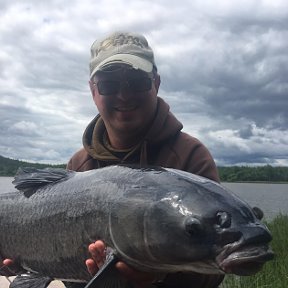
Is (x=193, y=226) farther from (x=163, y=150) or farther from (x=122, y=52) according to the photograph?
(x=122, y=52)

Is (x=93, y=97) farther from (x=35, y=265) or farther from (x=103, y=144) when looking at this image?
(x=35, y=265)

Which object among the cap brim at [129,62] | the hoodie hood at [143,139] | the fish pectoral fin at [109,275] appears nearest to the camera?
the fish pectoral fin at [109,275]

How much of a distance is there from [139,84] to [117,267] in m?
1.96

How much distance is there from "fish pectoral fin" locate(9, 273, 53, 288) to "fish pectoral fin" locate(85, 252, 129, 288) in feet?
3.36

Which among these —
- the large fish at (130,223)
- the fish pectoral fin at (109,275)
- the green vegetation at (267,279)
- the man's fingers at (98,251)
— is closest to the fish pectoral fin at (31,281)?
the large fish at (130,223)

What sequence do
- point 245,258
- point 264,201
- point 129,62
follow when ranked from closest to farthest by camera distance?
point 245,258 < point 129,62 < point 264,201

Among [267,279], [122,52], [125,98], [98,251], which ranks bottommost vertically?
[267,279]

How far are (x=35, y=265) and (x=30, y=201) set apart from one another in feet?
1.76

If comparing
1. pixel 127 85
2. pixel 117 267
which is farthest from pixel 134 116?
pixel 117 267

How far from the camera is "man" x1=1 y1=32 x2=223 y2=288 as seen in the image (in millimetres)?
4668

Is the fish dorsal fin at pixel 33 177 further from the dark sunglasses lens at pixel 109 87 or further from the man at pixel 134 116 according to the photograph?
the dark sunglasses lens at pixel 109 87

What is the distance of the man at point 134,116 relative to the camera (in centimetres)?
467

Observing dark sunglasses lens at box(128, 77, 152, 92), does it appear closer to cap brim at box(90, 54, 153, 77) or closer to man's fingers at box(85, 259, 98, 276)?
cap brim at box(90, 54, 153, 77)

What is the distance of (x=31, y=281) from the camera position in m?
4.24
